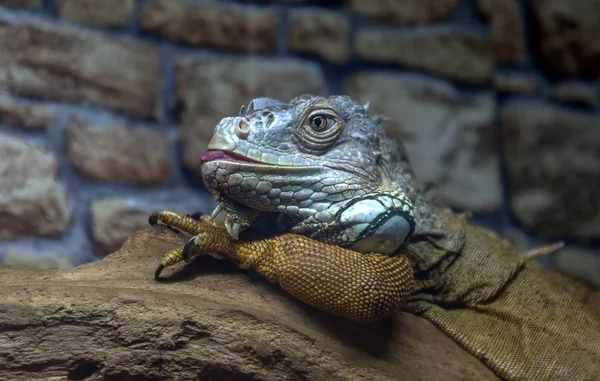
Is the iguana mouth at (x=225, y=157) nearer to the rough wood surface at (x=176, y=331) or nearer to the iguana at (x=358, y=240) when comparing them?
the iguana at (x=358, y=240)

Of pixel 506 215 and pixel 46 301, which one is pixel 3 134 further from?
pixel 506 215

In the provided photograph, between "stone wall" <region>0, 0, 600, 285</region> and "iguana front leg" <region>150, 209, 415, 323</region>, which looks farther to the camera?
"stone wall" <region>0, 0, 600, 285</region>

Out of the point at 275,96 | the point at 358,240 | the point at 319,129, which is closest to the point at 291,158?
the point at 319,129

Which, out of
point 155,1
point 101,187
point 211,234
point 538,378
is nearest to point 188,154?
point 101,187

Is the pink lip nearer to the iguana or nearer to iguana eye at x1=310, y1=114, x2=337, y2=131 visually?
the iguana

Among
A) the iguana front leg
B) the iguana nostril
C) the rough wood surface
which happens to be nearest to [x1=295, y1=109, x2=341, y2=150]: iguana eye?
the iguana nostril

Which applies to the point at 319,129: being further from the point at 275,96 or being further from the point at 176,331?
the point at 275,96
